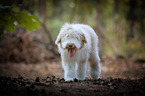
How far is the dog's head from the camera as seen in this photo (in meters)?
4.91

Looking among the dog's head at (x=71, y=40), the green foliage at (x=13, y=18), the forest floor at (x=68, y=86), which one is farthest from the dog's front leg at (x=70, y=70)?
the green foliage at (x=13, y=18)

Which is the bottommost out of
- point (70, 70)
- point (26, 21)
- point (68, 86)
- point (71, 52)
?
point (68, 86)

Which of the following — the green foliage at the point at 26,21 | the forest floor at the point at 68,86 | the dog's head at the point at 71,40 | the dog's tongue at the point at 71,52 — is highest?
the green foliage at the point at 26,21

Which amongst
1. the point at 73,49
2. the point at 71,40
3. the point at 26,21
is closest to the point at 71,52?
the point at 73,49

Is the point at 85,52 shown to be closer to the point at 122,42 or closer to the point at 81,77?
the point at 81,77

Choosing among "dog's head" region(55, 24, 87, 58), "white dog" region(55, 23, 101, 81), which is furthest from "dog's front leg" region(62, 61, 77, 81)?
"dog's head" region(55, 24, 87, 58)

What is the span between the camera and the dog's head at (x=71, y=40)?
16.1 ft

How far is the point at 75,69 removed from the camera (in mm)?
5711

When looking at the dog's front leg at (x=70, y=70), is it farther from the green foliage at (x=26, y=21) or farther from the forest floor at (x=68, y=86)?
the green foliage at (x=26, y=21)

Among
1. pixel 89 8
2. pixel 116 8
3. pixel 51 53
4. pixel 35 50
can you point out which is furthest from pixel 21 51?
pixel 116 8

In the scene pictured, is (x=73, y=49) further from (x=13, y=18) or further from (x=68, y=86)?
(x=13, y=18)

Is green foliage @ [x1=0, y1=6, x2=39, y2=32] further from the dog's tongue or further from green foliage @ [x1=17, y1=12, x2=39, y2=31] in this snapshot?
the dog's tongue

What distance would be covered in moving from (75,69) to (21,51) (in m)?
9.41

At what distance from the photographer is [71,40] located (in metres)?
4.97
